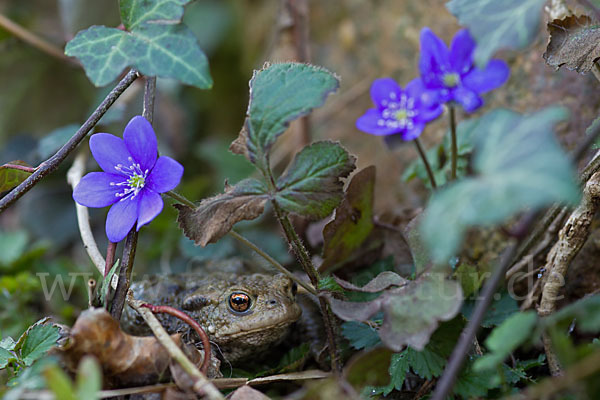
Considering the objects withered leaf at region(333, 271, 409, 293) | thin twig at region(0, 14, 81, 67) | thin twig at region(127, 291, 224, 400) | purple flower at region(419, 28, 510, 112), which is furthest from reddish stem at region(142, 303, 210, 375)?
thin twig at region(0, 14, 81, 67)

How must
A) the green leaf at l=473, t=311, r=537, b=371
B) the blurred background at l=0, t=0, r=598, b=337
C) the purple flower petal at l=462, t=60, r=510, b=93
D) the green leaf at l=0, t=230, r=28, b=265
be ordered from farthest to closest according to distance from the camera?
the green leaf at l=0, t=230, r=28, b=265 < the blurred background at l=0, t=0, r=598, b=337 < the purple flower petal at l=462, t=60, r=510, b=93 < the green leaf at l=473, t=311, r=537, b=371

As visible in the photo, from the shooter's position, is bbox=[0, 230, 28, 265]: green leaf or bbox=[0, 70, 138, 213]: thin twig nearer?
bbox=[0, 70, 138, 213]: thin twig

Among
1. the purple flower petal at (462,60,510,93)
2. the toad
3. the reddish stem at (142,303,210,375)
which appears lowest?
the toad

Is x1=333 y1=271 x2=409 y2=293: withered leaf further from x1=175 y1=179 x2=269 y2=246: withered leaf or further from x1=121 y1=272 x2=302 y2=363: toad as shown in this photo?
x1=121 y1=272 x2=302 y2=363: toad

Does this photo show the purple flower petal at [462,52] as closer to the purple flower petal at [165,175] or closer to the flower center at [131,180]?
the purple flower petal at [165,175]

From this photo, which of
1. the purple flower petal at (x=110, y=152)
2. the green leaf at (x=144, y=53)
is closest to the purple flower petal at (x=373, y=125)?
the green leaf at (x=144, y=53)

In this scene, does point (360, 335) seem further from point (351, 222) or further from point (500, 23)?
point (500, 23)
